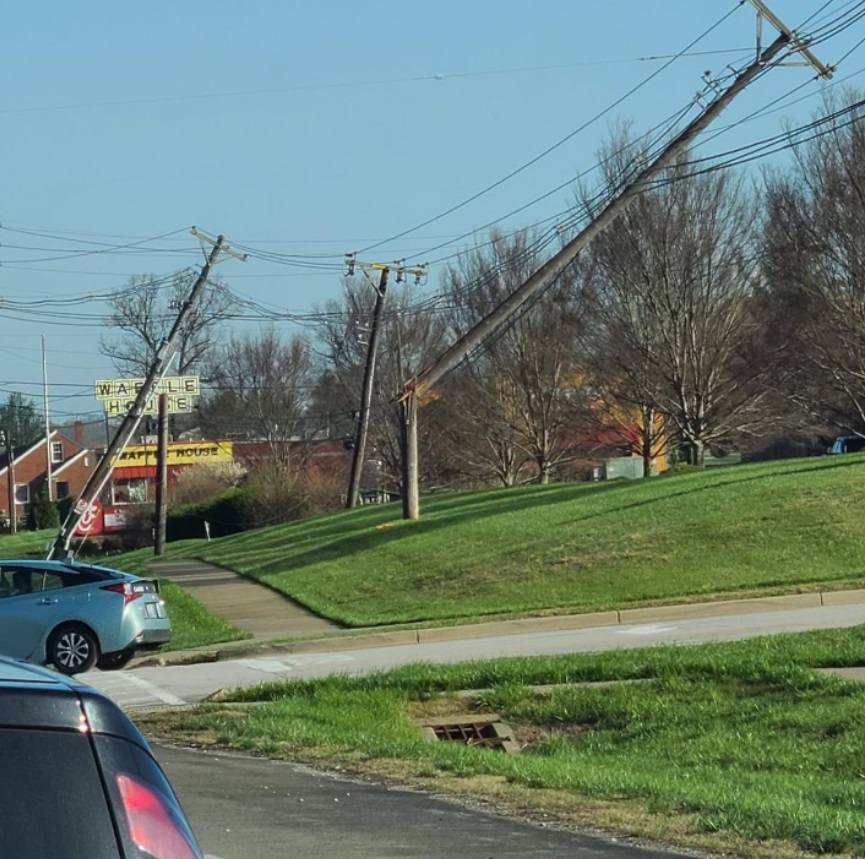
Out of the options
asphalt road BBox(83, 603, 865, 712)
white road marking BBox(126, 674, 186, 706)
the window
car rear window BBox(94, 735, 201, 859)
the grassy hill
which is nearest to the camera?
car rear window BBox(94, 735, 201, 859)

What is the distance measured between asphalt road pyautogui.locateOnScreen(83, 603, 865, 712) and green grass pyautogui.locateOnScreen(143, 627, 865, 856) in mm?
2254

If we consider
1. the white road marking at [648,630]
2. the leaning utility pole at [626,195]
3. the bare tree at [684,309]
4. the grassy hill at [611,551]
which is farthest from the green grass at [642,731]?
the bare tree at [684,309]

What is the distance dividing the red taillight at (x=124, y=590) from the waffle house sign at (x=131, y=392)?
23.4m

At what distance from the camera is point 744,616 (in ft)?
61.6

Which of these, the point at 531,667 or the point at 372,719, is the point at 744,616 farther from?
the point at 372,719

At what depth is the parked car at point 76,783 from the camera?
2756mm

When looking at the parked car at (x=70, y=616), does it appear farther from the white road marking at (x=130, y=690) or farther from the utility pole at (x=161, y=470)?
the utility pole at (x=161, y=470)

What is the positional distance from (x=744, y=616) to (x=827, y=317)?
20.5m

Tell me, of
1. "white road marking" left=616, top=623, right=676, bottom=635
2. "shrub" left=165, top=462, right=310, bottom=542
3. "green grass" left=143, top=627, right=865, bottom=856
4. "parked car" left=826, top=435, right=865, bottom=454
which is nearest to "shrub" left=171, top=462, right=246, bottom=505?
"shrub" left=165, top=462, right=310, bottom=542

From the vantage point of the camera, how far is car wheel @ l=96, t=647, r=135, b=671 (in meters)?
18.6

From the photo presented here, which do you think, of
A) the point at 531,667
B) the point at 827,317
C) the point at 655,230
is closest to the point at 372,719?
the point at 531,667

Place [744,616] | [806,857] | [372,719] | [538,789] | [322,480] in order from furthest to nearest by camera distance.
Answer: [322,480] → [744,616] → [372,719] → [538,789] → [806,857]

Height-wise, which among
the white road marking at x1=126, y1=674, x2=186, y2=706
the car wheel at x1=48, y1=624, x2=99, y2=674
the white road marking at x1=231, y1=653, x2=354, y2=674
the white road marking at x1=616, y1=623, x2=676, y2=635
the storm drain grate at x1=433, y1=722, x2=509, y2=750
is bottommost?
the storm drain grate at x1=433, y1=722, x2=509, y2=750

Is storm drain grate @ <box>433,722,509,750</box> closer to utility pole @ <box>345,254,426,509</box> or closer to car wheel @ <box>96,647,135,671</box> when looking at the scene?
car wheel @ <box>96,647,135,671</box>
